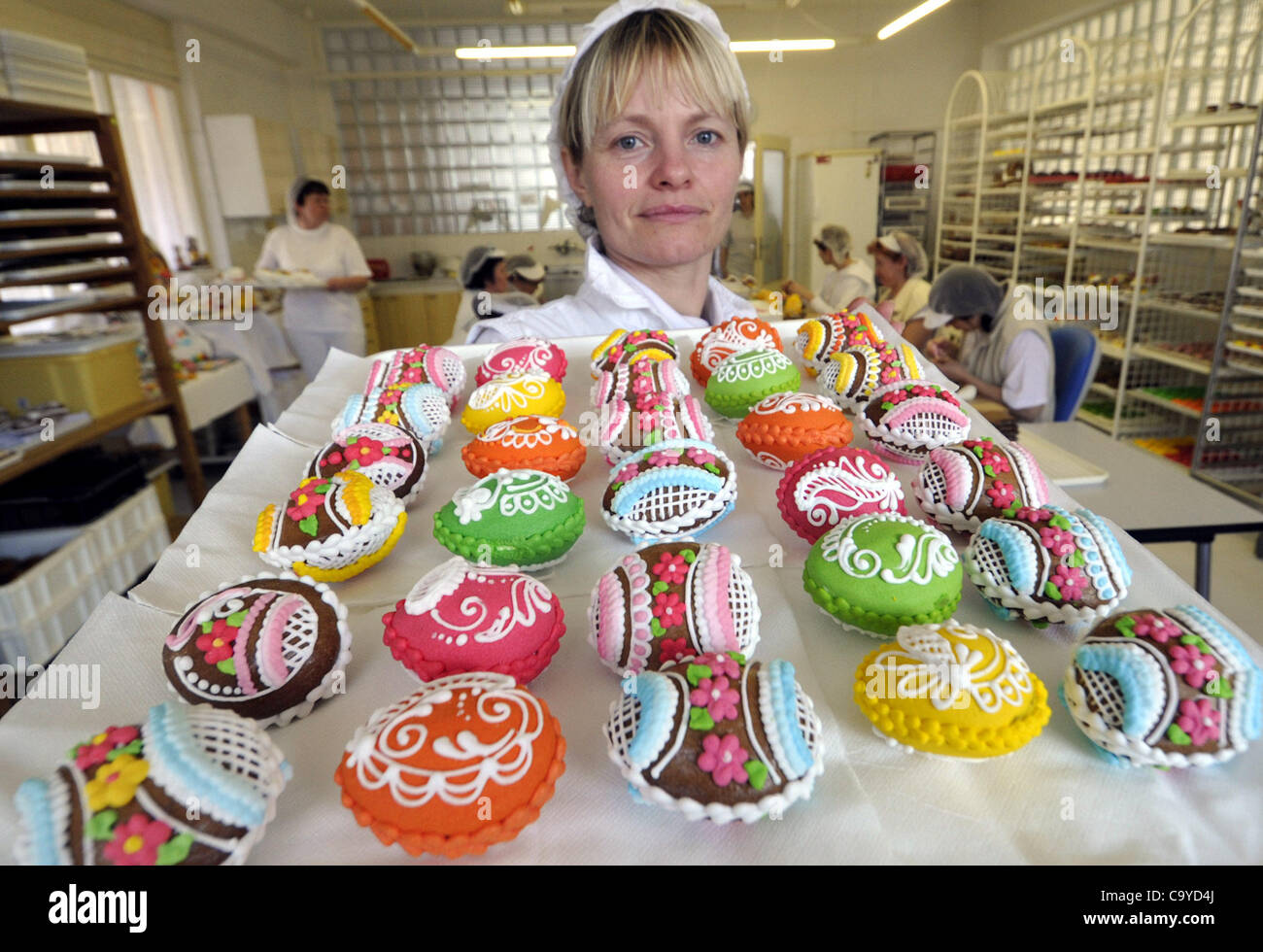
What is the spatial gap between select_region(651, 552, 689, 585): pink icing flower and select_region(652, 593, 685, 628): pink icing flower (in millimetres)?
17

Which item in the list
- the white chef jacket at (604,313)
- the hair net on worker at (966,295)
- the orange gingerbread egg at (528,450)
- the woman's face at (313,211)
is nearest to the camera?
the orange gingerbread egg at (528,450)

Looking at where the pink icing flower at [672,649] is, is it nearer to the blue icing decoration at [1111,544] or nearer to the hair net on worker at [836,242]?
the blue icing decoration at [1111,544]

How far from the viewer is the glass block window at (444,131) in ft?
24.2

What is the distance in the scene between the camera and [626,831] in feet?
1.79

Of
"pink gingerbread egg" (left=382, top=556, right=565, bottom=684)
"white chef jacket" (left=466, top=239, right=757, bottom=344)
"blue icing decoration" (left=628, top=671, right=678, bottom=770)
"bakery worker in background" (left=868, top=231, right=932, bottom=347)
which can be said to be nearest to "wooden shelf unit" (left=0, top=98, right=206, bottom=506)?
"white chef jacket" (left=466, top=239, right=757, bottom=344)

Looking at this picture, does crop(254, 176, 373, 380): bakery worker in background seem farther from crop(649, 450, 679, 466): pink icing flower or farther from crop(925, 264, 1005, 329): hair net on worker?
crop(649, 450, 679, 466): pink icing flower

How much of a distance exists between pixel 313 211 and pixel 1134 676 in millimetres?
5072

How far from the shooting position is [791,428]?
100 cm

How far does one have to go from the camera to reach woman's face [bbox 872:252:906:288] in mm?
4320

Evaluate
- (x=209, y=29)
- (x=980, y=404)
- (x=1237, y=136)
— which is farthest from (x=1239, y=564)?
(x=209, y=29)

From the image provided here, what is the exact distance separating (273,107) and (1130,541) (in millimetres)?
7586

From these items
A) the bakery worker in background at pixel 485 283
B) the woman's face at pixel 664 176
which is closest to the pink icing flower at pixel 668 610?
the woman's face at pixel 664 176

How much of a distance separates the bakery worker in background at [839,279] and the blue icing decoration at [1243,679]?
141 inches
